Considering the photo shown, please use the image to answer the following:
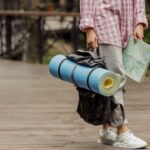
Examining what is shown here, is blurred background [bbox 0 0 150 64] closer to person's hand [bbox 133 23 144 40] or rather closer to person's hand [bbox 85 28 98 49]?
person's hand [bbox 133 23 144 40]

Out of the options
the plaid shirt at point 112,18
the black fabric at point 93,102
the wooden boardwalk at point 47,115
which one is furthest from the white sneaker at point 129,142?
the plaid shirt at point 112,18

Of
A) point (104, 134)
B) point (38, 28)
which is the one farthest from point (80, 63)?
→ point (38, 28)

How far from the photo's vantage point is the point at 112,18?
5.54 metres

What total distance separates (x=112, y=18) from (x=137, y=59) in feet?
1.26

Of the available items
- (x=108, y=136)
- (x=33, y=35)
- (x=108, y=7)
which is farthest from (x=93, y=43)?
(x=33, y=35)

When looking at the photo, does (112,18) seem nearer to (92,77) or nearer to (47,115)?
(92,77)

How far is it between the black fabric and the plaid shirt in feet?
0.66

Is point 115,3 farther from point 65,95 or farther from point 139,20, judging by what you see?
point 65,95

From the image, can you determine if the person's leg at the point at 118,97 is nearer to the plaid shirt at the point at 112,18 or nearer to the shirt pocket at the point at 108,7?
the plaid shirt at the point at 112,18

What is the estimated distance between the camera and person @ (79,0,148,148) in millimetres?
5500

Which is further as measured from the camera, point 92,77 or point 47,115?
point 47,115

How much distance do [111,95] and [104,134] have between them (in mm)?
545

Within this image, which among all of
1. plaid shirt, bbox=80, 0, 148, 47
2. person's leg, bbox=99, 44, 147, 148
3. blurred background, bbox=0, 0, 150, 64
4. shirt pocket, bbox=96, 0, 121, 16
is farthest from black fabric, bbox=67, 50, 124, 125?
blurred background, bbox=0, 0, 150, 64

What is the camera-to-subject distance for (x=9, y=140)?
6277mm
